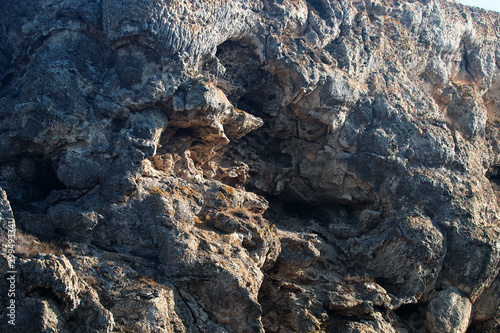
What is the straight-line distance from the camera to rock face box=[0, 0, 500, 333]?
11352 mm

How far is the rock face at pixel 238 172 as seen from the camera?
37.2 feet

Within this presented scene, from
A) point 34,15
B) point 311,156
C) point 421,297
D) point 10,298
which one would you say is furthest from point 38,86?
point 421,297

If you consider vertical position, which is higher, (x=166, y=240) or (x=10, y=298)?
(x=166, y=240)

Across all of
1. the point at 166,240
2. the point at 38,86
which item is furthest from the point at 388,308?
the point at 38,86

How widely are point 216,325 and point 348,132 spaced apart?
8.29m

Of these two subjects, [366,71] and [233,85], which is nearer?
[233,85]

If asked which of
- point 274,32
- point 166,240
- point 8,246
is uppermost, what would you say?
point 274,32

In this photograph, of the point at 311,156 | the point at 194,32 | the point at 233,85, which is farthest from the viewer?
the point at 311,156

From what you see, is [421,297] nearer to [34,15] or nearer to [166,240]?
[166,240]

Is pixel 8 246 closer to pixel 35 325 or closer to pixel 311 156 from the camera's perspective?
pixel 35 325

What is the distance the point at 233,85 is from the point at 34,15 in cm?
616

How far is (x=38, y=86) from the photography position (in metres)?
13.0

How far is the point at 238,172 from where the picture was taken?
16562 millimetres

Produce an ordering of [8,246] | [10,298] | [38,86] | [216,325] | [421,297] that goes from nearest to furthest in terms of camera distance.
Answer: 1. [10,298]
2. [8,246]
3. [216,325]
4. [38,86]
5. [421,297]
